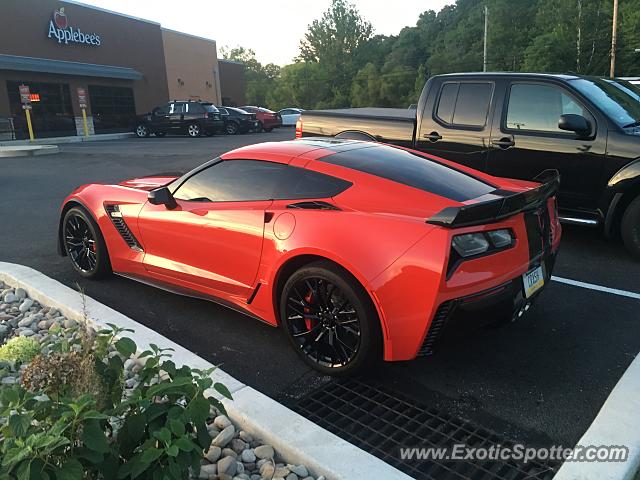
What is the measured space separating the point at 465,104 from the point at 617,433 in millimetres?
4601

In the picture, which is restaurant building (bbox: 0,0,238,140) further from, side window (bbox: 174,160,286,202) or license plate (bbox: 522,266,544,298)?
license plate (bbox: 522,266,544,298)

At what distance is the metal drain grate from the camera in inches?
98.5

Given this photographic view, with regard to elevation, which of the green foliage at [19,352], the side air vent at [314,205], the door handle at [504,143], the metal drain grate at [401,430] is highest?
the door handle at [504,143]

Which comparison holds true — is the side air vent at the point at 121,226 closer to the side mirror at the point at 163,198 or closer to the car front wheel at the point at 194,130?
the side mirror at the point at 163,198

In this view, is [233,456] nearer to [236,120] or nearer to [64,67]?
[236,120]

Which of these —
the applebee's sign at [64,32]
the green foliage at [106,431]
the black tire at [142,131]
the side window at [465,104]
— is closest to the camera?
the green foliage at [106,431]

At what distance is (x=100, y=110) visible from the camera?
31.6 m

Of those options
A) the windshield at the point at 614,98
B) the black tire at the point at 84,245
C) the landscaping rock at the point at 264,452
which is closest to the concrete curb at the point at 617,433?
the landscaping rock at the point at 264,452

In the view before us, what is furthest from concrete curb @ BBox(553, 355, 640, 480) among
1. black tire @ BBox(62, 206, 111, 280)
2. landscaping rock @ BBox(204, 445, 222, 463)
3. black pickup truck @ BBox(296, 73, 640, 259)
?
black tire @ BBox(62, 206, 111, 280)

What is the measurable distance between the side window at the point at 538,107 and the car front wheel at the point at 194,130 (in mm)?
21677

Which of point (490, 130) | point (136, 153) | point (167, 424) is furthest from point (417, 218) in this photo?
point (136, 153)

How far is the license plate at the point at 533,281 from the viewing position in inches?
126

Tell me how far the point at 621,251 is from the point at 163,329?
477 cm

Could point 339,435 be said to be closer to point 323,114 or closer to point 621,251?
point 621,251
